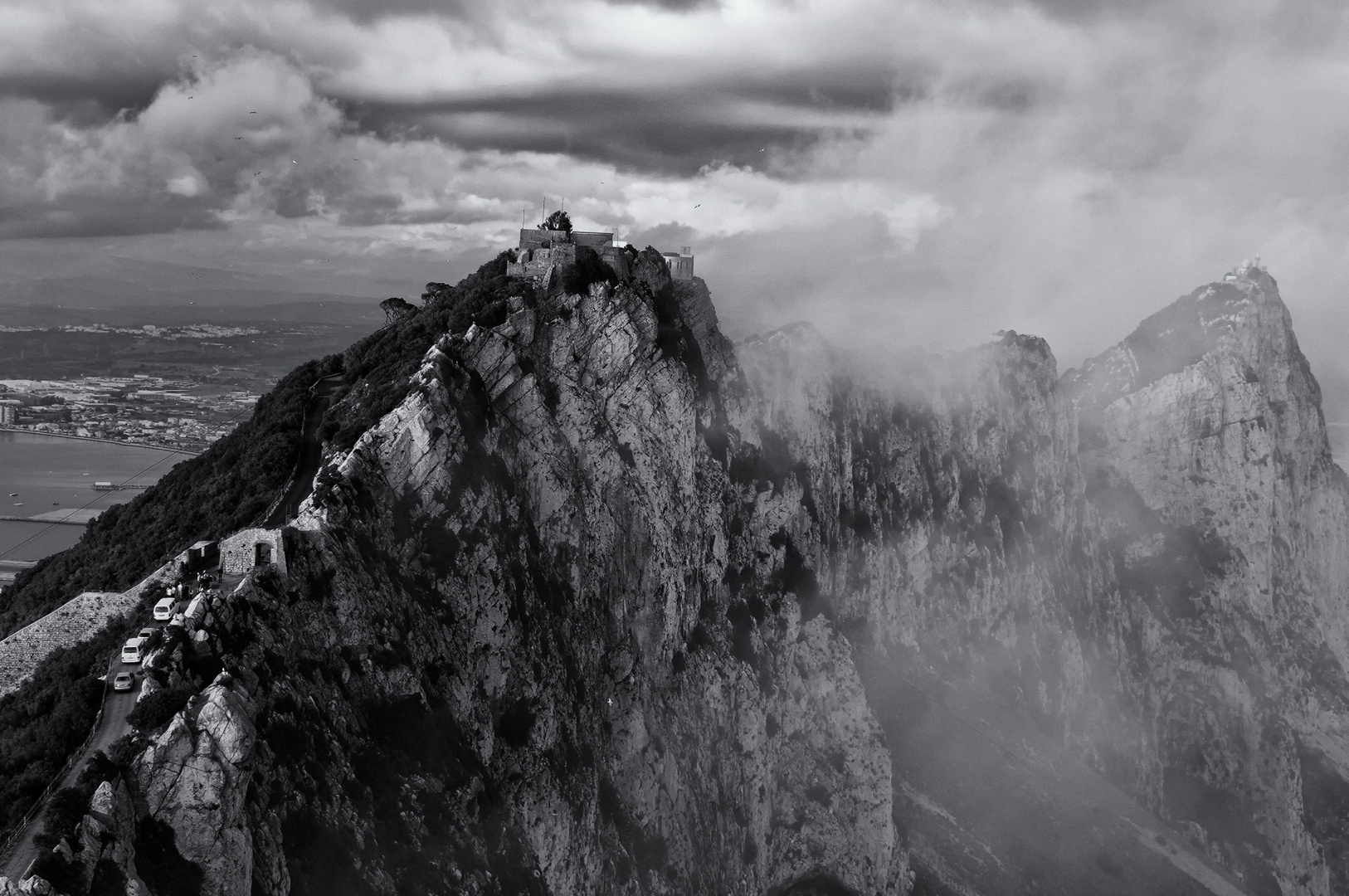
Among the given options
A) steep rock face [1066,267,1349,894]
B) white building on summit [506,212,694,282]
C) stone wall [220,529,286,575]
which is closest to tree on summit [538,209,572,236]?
white building on summit [506,212,694,282]

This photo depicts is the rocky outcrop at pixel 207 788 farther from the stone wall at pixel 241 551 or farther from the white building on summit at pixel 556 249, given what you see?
the white building on summit at pixel 556 249

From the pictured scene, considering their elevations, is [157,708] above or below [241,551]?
below

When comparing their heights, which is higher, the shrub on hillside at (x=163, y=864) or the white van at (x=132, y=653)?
the white van at (x=132, y=653)

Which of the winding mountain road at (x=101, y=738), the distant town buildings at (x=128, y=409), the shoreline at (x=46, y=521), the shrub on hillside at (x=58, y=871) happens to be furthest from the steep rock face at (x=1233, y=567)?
the distant town buildings at (x=128, y=409)

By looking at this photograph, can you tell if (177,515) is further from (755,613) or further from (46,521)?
(46,521)

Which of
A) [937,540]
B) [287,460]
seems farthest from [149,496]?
[937,540]

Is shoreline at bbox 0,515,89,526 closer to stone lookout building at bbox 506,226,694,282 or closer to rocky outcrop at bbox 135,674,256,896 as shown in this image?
stone lookout building at bbox 506,226,694,282

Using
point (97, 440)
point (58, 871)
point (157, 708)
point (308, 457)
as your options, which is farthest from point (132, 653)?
point (97, 440)
